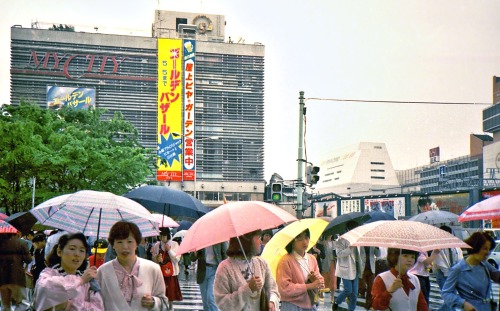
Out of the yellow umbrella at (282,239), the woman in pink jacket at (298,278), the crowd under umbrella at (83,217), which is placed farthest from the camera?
A: the yellow umbrella at (282,239)

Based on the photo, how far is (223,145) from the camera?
78.9 meters

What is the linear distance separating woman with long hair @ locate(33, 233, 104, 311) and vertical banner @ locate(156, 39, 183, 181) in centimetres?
6423

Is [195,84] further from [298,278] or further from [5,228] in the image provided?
[298,278]

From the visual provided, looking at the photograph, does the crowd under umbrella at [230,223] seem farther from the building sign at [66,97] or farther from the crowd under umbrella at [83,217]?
the building sign at [66,97]

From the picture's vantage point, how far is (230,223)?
6184 millimetres

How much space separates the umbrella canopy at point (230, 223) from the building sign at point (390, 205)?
32481 millimetres

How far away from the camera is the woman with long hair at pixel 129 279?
17.9ft

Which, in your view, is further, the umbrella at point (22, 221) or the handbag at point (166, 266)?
the umbrella at point (22, 221)

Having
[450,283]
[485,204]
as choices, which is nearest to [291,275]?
[450,283]

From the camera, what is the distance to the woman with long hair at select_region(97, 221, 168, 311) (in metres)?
5.47

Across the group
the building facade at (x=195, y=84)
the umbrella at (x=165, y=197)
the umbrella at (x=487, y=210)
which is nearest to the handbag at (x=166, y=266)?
the umbrella at (x=165, y=197)

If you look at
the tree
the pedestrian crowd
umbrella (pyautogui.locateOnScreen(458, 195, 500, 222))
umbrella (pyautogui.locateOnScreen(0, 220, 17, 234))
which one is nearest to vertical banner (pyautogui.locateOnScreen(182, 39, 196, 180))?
the tree

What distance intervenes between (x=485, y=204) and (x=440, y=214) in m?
5.08

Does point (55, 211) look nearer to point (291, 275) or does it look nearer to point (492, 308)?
point (291, 275)
